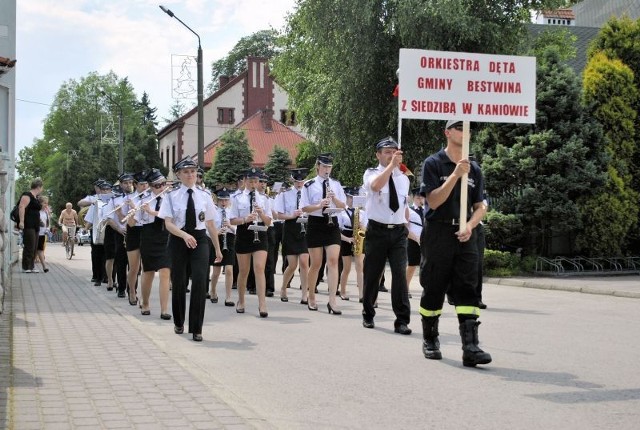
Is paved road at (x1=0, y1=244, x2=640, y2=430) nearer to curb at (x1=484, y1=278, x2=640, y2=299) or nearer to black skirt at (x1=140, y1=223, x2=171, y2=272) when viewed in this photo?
black skirt at (x1=140, y1=223, x2=171, y2=272)

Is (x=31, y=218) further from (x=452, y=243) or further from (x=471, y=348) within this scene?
(x=471, y=348)

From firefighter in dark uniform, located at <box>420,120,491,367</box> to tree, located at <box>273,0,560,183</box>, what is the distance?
21639 mm

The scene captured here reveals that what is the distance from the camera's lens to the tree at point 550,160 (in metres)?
22.6

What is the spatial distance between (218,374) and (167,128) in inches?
3178

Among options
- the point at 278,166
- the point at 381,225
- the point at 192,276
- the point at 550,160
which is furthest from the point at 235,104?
the point at 192,276

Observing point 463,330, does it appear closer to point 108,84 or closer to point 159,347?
point 159,347

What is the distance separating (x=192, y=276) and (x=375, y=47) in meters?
22.7

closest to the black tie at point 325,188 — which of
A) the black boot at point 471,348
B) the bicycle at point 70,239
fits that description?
the black boot at point 471,348

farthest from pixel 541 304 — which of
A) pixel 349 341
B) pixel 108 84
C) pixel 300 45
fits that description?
pixel 108 84

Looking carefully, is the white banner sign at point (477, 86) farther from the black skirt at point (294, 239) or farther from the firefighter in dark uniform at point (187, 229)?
Result: the black skirt at point (294, 239)

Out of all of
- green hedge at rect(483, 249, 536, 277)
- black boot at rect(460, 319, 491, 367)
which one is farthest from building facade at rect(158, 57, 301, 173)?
black boot at rect(460, 319, 491, 367)

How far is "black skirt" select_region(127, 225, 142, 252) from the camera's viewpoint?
1492cm

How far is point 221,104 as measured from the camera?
84.5 m

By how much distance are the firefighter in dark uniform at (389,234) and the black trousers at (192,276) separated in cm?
190
